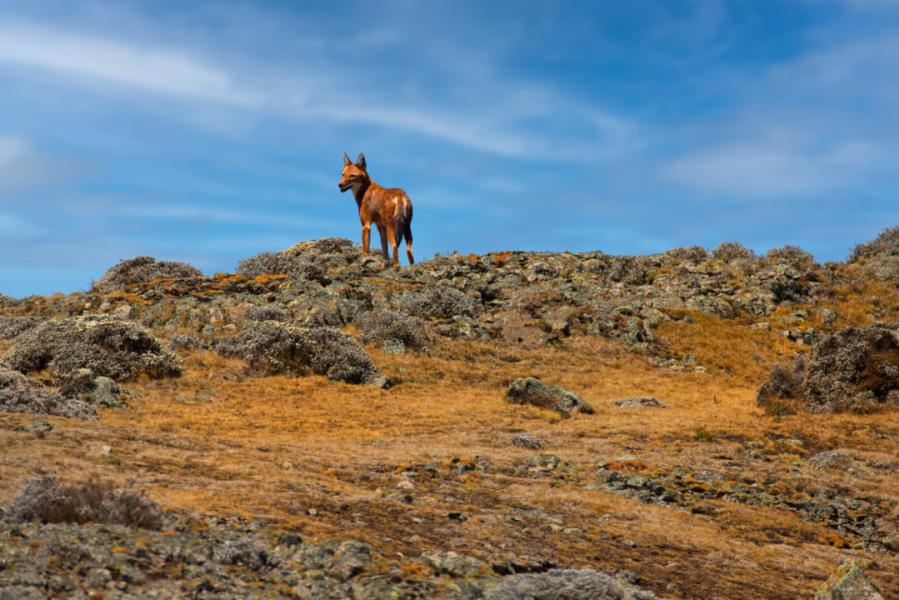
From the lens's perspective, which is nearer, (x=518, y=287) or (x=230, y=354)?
(x=230, y=354)

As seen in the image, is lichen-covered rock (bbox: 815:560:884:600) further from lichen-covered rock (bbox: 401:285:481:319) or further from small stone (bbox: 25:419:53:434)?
lichen-covered rock (bbox: 401:285:481:319)

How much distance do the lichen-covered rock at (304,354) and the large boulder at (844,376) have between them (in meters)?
11.1

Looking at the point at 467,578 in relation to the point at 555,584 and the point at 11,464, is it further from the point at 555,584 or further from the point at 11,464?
the point at 11,464

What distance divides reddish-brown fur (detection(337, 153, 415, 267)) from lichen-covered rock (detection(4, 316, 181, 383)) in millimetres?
15407

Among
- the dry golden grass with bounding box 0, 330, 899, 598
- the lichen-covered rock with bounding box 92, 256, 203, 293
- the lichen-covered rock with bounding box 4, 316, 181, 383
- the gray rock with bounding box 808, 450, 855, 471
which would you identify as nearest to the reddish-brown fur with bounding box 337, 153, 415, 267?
the lichen-covered rock with bounding box 92, 256, 203, 293

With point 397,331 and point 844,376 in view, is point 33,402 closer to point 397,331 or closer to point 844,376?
point 397,331

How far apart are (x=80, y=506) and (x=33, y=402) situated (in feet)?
29.2

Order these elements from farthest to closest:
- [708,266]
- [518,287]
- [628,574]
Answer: [708,266] < [518,287] < [628,574]

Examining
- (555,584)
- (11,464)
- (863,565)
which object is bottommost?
(863,565)

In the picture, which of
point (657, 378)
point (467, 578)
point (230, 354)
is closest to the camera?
point (467, 578)

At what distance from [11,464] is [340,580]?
5446mm

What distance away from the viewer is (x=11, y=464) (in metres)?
10.7

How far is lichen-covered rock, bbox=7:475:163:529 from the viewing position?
802 centimetres

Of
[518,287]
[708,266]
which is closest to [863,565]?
[518,287]
